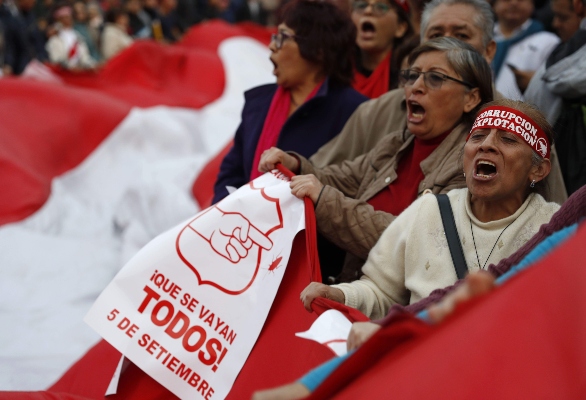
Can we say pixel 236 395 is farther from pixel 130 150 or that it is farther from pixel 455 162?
pixel 130 150

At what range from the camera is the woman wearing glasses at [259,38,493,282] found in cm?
295

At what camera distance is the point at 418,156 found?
308 cm

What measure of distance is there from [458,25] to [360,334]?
2.14 m

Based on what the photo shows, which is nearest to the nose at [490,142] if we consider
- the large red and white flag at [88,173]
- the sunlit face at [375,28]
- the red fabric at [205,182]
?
the sunlit face at [375,28]

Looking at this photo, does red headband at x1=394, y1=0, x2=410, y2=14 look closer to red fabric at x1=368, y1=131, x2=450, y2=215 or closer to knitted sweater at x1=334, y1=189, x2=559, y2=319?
red fabric at x1=368, y1=131, x2=450, y2=215

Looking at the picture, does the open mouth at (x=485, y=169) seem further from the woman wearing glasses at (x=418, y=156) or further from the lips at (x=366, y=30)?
the lips at (x=366, y=30)

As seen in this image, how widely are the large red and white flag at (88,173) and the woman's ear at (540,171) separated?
268cm

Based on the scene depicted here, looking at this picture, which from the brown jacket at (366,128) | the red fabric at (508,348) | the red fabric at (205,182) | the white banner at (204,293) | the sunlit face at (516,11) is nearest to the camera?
the red fabric at (508,348)

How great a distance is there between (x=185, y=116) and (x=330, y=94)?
4.76 m

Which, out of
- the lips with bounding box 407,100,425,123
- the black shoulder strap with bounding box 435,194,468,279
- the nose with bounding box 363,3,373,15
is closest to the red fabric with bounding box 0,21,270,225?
the nose with bounding box 363,3,373,15

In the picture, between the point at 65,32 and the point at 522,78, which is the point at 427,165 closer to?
the point at 522,78

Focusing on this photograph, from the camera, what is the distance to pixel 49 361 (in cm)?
448

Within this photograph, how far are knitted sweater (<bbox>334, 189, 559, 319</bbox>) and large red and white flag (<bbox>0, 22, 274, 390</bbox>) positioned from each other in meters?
2.18

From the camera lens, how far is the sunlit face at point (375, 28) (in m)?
4.53
